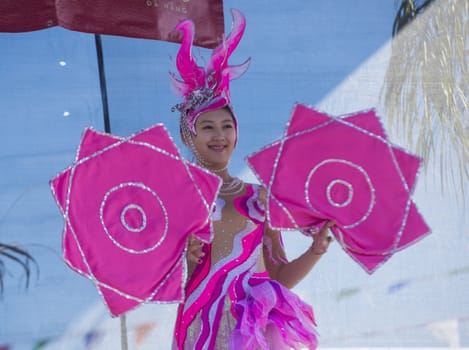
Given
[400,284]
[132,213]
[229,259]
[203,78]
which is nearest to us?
[132,213]

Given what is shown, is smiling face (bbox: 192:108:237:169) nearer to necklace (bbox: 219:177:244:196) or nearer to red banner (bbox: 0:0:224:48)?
necklace (bbox: 219:177:244:196)

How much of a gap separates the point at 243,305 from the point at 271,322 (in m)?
0.09

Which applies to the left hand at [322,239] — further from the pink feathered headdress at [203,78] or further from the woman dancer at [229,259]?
the pink feathered headdress at [203,78]

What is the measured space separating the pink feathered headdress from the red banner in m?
0.45

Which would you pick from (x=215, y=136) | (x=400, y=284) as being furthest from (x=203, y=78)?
(x=400, y=284)

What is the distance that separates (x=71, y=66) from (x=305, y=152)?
1.13m

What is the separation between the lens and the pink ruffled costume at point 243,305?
2.15 m

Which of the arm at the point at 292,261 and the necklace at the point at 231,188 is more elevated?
the necklace at the point at 231,188

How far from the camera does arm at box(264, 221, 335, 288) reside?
2100mm

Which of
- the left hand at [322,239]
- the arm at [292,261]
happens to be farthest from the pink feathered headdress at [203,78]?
the left hand at [322,239]

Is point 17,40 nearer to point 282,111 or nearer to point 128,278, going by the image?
point 282,111

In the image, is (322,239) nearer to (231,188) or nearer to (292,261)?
(292,261)

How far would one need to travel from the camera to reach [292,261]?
7.67 ft

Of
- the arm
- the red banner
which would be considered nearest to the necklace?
the arm
